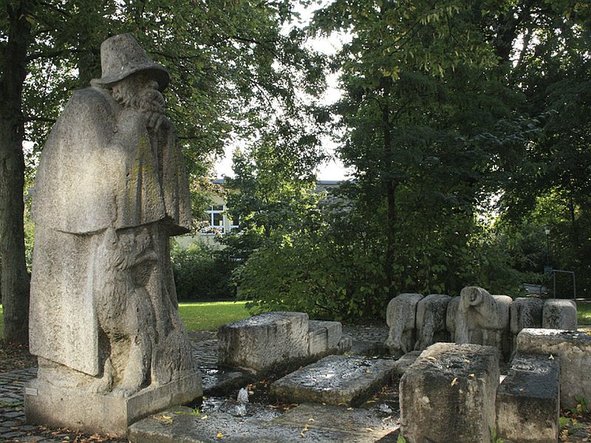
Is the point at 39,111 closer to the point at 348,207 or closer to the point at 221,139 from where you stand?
the point at 221,139

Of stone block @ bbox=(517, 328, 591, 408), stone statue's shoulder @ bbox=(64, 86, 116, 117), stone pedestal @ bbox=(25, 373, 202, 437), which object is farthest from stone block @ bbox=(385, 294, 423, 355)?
stone statue's shoulder @ bbox=(64, 86, 116, 117)

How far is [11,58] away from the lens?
10.2 meters

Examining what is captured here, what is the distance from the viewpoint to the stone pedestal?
4004 millimetres

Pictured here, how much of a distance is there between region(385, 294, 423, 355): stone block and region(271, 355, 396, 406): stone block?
1.76 meters

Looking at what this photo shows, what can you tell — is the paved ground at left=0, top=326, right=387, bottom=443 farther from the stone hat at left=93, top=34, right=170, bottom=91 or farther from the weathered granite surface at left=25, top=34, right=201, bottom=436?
the stone hat at left=93, top=34, right=170, bottom=91

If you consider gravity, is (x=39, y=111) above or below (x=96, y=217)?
above

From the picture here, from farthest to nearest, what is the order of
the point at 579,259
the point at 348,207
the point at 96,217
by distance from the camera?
the point at 579,259 → the point at 348,207 → the point at 96,217

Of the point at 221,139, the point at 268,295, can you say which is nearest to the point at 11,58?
the point at 221,139

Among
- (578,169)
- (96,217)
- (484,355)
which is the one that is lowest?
(484,355)

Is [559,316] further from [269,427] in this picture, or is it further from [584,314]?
[584,314]

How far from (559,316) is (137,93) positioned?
5383 millimetres

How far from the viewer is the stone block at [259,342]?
571cm

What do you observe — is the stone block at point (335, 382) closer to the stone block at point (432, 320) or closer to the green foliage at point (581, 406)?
the green foliage at point (581, 406)

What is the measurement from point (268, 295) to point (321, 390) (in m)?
6.62
